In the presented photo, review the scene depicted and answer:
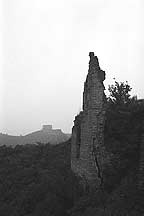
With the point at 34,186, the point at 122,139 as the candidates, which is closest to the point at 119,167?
the point at 122,139

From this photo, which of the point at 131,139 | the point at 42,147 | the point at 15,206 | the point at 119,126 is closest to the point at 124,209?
the point at 131,139

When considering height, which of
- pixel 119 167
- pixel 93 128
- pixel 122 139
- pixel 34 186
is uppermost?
pixel 93 128

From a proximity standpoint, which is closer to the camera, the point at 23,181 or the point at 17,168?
the point at 23,181

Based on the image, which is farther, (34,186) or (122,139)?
(34,186)

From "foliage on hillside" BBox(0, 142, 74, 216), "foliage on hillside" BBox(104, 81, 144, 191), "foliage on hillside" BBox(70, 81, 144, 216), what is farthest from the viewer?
"foliage on hillside" BBox(0, 142, 74, 216)

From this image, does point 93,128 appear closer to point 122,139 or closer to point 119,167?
point 122,139

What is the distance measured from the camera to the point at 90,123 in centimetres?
1138

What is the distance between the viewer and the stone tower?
10758 mm

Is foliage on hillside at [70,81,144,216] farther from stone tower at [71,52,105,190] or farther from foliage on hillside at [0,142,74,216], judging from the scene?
foliage on hillside at [0,142,74,216]

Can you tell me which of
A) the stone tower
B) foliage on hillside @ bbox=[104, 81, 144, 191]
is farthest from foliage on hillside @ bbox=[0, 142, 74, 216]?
foliage on hillside @ bbox=[104, 81, 144, 191]

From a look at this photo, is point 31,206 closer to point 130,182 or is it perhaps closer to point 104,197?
point 104,197

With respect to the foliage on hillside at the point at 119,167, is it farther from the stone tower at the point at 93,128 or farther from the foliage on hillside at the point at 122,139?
the stone tower at the point at 93,128

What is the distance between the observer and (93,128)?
36.5 ft

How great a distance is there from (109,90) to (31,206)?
642 cm
